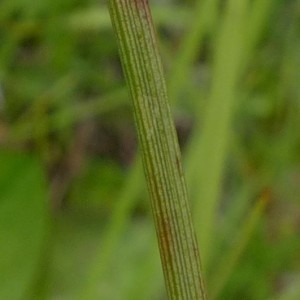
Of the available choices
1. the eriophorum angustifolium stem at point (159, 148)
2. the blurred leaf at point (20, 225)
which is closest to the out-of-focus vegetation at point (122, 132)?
the blurred leaf at point (20, 225)

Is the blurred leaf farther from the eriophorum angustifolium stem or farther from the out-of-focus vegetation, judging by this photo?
the eriophorum angustifolium stem

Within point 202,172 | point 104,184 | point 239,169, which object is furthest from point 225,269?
point 104,184

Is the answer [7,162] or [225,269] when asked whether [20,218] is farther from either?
[225,269]

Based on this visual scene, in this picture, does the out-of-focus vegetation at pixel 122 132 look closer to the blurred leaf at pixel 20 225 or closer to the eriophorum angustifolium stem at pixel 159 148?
the blurred leaf at pixel 20 225

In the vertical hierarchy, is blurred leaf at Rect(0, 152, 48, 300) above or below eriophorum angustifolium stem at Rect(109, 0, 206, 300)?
below

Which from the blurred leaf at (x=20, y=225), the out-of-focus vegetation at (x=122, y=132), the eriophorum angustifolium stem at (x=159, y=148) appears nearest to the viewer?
the eriophorum angustifolium stem at (x=159, y=148)

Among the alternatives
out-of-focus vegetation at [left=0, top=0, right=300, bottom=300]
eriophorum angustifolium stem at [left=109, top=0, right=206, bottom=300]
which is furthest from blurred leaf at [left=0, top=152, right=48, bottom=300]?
eriophorum angustifolium stem at [left=109, top=0, right=206, bottom=300]

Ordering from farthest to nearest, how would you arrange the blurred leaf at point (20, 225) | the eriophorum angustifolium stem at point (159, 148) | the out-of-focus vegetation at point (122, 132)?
1. the out-of-focus vegetation at point (122, 132)
2. the blurred leaf at point (20, 225)
3. the eriophorum angustifolium stem at point (159, 148)
